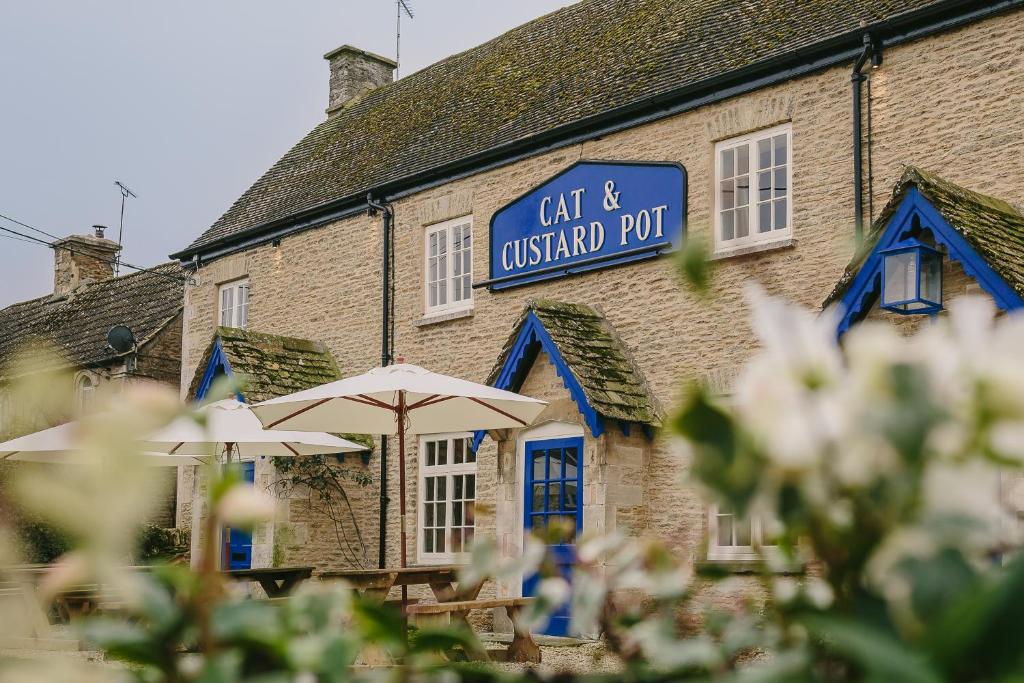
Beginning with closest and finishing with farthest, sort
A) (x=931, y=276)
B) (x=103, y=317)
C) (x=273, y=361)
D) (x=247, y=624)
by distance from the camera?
1. (x=247, y=624)
2. (x=931, y=276)
3. (x=273, y=361)
4. (x=103, y=317)

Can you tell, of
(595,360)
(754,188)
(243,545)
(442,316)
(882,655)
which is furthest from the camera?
(243,545)

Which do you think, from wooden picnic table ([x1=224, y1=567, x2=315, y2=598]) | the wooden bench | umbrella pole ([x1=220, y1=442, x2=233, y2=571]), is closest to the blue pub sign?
umbrella pole ([x1=220, y1=442, x2=233, y2=571])

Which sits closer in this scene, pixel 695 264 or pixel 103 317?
pixel 695 264

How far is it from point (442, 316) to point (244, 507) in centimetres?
1475

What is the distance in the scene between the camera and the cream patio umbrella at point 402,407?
9.91 metres

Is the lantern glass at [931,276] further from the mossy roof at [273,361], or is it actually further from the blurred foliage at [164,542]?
the blurred foliage at [164,542]

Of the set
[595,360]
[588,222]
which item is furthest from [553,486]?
[588,222]

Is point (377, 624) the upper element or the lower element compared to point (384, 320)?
lower

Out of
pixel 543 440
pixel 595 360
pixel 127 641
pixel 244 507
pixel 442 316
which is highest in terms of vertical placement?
pixel 442 316

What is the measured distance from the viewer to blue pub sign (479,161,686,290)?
1317 centimetres

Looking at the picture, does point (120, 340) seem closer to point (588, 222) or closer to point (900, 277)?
point (588, 222)

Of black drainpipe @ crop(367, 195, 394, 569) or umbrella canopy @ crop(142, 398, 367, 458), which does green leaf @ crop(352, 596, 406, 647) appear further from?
black drainpipe @ crop(367, 195, 394, 569)

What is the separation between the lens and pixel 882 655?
32.5 inches

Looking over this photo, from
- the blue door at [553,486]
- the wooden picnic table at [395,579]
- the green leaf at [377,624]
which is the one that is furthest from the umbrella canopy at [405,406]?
→ the green leaf at [377,624]
